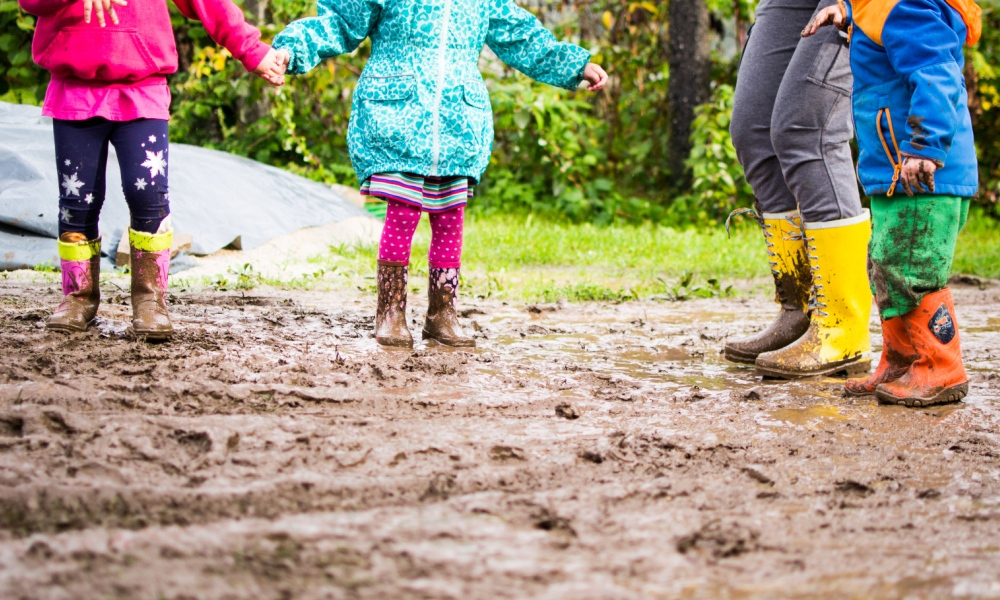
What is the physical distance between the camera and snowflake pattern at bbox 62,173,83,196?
10.3 feet

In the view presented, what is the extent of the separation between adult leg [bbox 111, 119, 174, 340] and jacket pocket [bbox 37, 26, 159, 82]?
190 millimetres

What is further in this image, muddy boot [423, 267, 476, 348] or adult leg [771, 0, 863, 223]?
muddy boot [423, 267, 476, 348]

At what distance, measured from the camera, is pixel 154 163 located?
3.15 m

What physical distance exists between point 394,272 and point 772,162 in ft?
4.58

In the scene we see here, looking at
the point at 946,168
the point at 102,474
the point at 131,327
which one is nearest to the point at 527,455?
the point at 102,474

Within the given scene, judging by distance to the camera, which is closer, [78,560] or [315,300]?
[78,560]

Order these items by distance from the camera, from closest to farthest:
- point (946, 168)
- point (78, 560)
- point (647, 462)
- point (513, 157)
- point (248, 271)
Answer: point (78, 560) → point (647, 462) → point (946, 168) → point (248, 271) → point (513, 157)

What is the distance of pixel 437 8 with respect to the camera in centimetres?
326

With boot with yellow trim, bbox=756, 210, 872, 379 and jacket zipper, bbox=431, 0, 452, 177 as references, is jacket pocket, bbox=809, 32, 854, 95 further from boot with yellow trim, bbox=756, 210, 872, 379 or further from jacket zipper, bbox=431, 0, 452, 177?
jacket zipper, bbox=431, 0, 452, 177

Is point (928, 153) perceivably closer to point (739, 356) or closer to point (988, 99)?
point (739, 356)

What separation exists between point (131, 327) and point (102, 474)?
1524 mm

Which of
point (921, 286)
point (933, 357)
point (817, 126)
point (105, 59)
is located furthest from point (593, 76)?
point (105, 59)

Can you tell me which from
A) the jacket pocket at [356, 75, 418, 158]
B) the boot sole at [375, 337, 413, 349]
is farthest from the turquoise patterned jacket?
the boot sole at [375, 337, 413, 349]

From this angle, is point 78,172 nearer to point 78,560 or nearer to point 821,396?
point 78,560
